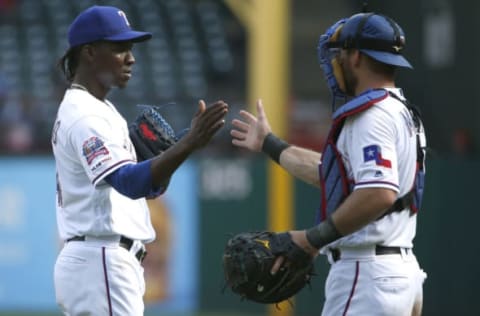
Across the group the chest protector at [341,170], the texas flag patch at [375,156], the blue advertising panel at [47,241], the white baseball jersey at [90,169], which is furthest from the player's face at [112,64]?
the blue advertising panel at [47,241]

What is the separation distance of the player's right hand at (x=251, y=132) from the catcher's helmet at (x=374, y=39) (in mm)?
904

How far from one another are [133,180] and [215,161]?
657 centimetres

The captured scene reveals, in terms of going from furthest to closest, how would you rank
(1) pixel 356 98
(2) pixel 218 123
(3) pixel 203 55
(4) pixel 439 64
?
(3) pixel 203 55 < (4) pixel 439 64 < (2) pixel 218 123 < (1) pixel 356 98

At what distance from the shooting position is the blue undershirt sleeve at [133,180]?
4.58 meters

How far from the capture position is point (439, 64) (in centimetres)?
1506

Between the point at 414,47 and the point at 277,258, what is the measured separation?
950cm

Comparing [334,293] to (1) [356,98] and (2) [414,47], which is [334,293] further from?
(2) [414,47]

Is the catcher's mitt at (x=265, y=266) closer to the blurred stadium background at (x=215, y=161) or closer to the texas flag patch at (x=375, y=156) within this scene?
the texas flag patch at (x=375, y=156)

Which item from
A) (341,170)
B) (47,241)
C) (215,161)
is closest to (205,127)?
(341,170)

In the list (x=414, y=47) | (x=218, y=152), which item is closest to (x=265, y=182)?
(x=218, y=152)

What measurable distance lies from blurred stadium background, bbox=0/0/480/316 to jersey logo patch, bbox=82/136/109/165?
17.8 feet

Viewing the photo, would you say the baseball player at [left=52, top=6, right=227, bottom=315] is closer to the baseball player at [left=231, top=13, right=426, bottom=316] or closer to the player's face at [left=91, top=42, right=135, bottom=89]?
the player's face at [left=91, top=42, right=135, bottom=89]

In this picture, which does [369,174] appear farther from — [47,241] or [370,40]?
[47,241]

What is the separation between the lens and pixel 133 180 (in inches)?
181
